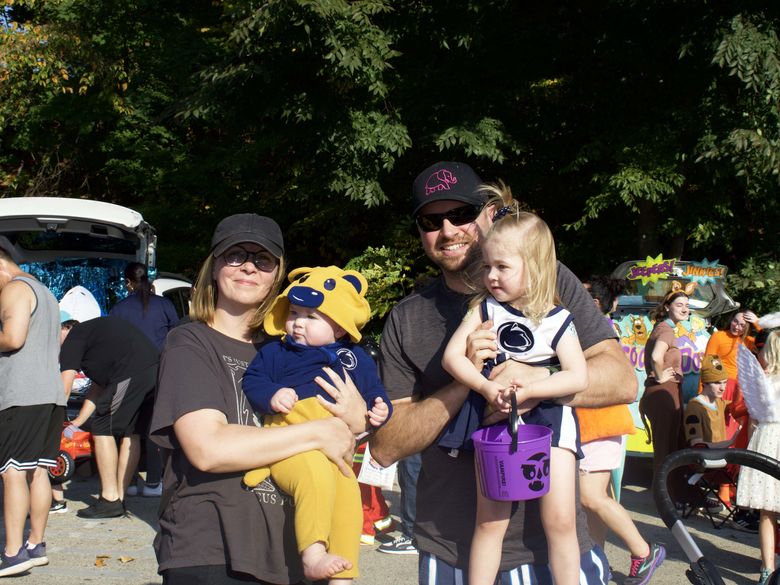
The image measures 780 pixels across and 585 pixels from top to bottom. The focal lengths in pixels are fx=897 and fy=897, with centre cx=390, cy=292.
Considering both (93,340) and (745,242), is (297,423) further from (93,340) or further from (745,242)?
(745,242)

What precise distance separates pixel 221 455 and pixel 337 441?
0.40 metres

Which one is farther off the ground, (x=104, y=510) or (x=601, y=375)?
(x=601, y=375)

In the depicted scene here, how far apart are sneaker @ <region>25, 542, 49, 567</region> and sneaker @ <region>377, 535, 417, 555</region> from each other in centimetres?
241

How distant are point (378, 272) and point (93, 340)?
22.0 feet

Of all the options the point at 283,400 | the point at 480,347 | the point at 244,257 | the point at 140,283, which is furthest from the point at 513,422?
the point at 140,283

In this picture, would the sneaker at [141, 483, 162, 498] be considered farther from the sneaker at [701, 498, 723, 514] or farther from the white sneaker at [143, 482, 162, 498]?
the sneaker at [701, 498, 723, 514]

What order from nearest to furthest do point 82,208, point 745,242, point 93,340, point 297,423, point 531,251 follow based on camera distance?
point 531,251 → point 297,423 → point 93,340 → point 82,208 → point 745,242

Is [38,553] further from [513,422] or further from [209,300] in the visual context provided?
[513,422]

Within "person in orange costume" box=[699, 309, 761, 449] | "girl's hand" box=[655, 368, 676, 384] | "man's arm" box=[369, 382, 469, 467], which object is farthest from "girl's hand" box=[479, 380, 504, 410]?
"person in orange costume" box=[699, 309, 761, 449]

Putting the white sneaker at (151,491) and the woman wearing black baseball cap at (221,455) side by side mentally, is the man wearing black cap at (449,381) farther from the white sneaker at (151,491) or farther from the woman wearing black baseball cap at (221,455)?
the white sneaker at (151,491)

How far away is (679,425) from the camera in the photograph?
844cm

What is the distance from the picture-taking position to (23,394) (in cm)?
586

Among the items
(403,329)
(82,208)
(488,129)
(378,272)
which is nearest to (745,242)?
(488,129)

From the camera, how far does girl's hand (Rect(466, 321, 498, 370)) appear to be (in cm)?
257
